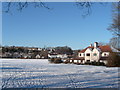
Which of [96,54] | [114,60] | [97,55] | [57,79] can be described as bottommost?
[57,79]

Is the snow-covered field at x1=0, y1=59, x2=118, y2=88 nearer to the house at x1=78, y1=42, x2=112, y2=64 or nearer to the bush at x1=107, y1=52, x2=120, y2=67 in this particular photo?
the bush at x1=107, y1=52, x2=120, y2=67

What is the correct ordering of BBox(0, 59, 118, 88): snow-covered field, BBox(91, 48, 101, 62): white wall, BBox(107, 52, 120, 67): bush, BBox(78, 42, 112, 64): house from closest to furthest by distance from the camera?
1. BBox(0, 59, 118, 88): snow-covered field
2. BBox(107, 52, 120, 67): bush
3. BBox(78, 42, 112, 64): house
4. BBox(91, 48, 101, 62): white wall

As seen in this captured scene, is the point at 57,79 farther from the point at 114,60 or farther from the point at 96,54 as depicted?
the point at 96,54

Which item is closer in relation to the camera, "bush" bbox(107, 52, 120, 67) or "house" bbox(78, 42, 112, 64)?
"bush" bbox(107, 52, 120, 67)

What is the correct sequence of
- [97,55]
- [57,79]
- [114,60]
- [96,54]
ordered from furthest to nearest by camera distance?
[96,54] → [97,55] → [114,60] → [57,79]

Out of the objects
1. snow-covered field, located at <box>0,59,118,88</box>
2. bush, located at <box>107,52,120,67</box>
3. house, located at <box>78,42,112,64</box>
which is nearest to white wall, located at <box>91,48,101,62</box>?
house, located at <box>78,42,112,64</box>

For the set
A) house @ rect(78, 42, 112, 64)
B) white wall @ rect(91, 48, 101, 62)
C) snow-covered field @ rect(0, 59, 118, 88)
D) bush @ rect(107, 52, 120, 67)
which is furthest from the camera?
white wall @ rect(91, 48, 101, 62)

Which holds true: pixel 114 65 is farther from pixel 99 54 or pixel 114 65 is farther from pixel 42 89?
pixel 42 89

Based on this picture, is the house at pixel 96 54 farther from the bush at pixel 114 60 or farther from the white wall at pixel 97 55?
the bush at pixel 114 60

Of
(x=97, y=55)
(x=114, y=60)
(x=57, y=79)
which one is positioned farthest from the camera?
(x=97, y=55)

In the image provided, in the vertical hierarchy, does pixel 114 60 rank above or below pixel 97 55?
below

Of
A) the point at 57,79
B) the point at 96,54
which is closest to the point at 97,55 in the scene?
the point at 96,54

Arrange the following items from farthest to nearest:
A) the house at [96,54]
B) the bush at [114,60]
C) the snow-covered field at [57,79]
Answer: the house at [96,54] → the bush at [114,60] → the snow-covered field at [57,79]

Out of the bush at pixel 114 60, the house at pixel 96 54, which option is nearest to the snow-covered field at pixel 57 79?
the bush at pixel 114 60
